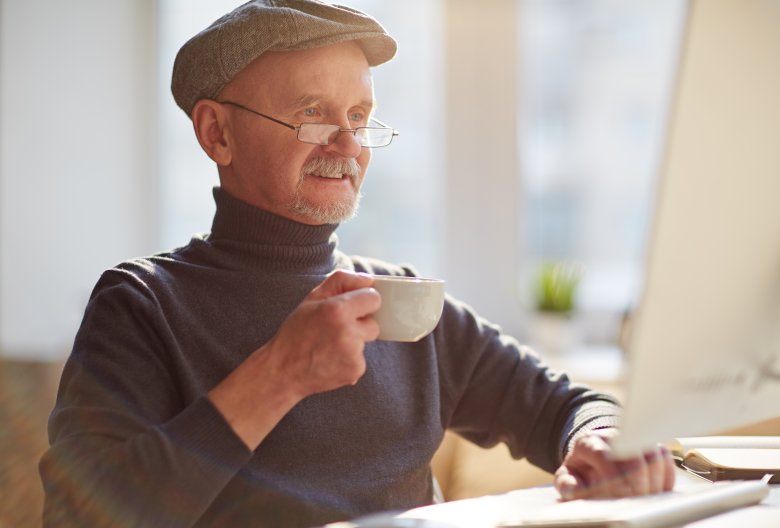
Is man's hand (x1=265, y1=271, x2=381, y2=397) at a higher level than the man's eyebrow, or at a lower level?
lower

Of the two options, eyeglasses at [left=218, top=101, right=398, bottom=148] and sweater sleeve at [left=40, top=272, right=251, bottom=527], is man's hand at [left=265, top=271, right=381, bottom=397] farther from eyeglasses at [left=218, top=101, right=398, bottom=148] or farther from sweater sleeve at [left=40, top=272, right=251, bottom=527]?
eyeglasses at [left=218, top=101, right=398, bottom=148]

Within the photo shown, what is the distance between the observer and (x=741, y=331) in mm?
740

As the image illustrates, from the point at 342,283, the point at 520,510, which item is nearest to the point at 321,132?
the point at 342,283

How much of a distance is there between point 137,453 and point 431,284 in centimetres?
40

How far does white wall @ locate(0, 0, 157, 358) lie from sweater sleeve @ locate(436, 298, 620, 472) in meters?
2.19

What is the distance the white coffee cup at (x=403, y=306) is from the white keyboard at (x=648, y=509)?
26 cm

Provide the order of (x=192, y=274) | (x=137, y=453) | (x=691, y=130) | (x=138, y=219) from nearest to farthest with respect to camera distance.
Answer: (x=691, y=130) → (x=137, y=453) → (x=192, y=274) → (x=138, y=219)

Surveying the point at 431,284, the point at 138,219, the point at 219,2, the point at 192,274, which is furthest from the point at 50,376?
the point at 431,284

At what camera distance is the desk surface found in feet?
2.60

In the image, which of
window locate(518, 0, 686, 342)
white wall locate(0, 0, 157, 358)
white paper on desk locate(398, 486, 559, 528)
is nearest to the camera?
white paper on desk locate(398, 486, 559, 528)

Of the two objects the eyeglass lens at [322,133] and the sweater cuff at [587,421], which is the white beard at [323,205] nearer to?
the eyeglass lens at [322,133]

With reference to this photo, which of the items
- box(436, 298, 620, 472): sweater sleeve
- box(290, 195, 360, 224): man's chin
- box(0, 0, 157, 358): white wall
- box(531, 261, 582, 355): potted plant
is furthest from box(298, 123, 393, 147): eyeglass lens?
box(0, 0, 157, 358): white wall

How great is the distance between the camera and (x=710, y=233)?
26.0 inches

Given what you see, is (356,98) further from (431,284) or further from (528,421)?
(528,421)
